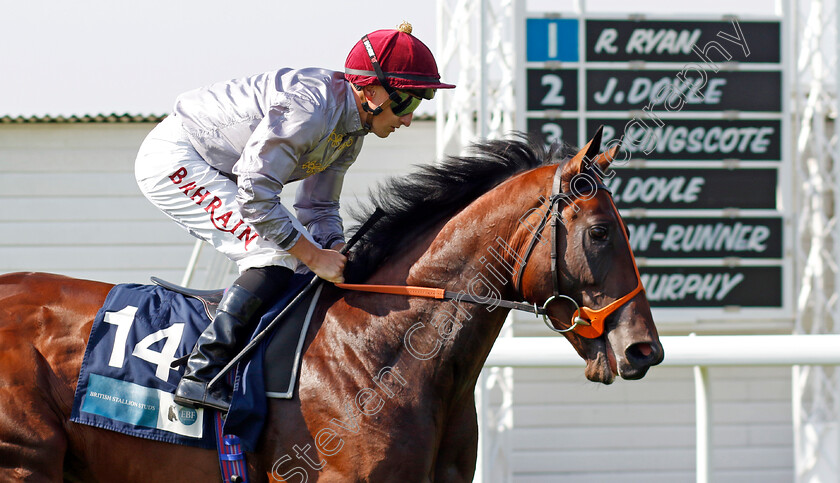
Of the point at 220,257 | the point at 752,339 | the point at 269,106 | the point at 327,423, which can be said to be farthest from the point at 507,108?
the point at 327,423

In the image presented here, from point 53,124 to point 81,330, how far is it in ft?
16.1

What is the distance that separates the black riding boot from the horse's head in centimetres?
77

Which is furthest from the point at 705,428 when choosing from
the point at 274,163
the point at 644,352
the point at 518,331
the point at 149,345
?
the point at 518,331

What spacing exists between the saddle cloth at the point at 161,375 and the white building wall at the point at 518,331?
4.28 metres

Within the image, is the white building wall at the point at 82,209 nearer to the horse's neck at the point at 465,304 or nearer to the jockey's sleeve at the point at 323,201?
the jockey's sleeve at the point at 323,201

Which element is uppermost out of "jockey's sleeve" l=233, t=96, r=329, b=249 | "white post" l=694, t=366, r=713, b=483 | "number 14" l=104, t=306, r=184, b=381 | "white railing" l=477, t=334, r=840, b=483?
"jockey's sleeve" l=233, t=96, r=329, b=249

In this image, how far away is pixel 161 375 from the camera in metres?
2.28

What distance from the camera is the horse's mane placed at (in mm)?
2422

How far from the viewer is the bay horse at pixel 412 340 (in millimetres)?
→ 2152

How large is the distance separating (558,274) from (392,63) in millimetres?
763

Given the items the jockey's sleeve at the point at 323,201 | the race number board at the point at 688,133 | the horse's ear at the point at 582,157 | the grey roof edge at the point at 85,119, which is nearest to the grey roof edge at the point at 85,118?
the grey roof edge at the point at 85,119

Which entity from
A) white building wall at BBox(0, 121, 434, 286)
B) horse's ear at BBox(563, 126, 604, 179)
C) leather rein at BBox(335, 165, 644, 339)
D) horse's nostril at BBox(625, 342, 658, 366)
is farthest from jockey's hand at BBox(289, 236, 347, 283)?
white building wall at BBox(0, 121, 434, 286)

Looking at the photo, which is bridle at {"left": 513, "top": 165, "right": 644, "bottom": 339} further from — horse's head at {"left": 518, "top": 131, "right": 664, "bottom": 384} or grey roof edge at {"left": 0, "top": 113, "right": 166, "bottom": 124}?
grey roof edge at {"left": 0, "top": 113, "right": 166, "bottom": 124}

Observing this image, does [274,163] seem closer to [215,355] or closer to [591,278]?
[215,355]
